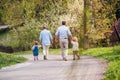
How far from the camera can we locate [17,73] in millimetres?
14234

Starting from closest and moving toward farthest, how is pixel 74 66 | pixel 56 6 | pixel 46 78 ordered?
pixel 74 66
pixel 46 78
pixel 56 6

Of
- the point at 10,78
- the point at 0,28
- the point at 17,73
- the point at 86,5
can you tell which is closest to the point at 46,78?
the point at 10,78

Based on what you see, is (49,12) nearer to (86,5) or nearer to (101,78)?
(101,78)

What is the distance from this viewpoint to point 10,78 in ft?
42.0

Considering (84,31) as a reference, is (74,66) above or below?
below

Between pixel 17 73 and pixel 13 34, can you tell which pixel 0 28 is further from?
pixel 17 73

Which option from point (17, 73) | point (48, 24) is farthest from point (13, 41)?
point (17, 73)

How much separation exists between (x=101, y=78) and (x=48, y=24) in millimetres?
30490

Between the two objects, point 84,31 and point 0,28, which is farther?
point 0,28

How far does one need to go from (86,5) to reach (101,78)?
28.3 ft

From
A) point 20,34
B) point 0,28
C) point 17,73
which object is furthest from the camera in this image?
point 0,28

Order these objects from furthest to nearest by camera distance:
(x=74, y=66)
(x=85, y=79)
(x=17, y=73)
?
(x=17, y=73) → (x=85, y=79) → (x=74, y=66)

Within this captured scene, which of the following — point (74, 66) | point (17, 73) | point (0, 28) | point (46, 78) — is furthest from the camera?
point (0, 28)

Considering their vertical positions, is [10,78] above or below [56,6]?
below
